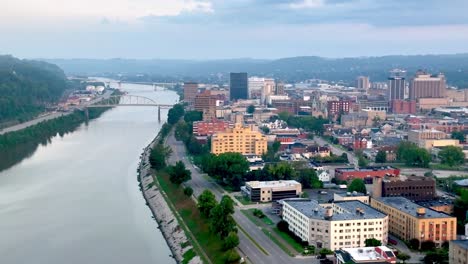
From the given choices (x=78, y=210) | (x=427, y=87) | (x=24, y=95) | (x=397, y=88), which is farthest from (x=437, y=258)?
(x=24, y=95)

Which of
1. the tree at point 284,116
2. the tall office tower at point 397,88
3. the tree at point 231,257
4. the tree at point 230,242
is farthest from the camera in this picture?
the tall office tower at point 397,88

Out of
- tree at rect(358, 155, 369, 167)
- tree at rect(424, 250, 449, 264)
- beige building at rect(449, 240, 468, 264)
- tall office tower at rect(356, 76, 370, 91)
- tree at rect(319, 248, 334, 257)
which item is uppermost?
tall office tower at rect(356, 76, 370, 91)

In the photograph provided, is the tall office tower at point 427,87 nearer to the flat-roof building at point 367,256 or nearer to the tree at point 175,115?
the tree at point 175,115

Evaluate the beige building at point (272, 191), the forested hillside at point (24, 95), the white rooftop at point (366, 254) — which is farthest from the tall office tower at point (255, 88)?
the white rooftop at point (366, 254)

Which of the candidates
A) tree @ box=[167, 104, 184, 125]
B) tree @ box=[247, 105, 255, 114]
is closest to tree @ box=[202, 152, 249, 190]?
tree @ box=[167, 104, 184, 125]

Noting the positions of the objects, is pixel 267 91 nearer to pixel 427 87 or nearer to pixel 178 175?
pixel 427 87

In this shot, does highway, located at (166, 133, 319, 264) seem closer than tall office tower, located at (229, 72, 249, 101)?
Yes

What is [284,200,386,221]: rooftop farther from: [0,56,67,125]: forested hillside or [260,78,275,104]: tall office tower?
[260,78,275,104]: tall office tower
